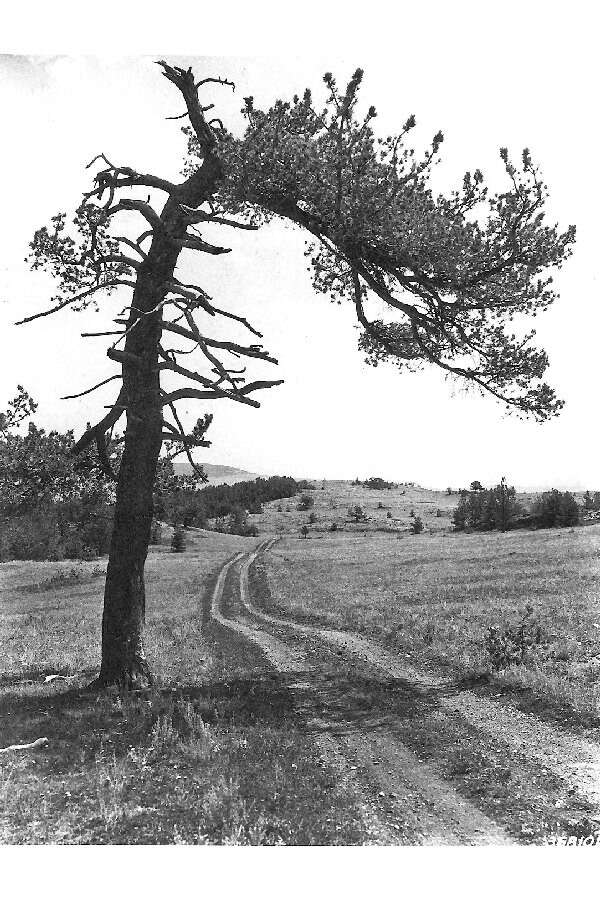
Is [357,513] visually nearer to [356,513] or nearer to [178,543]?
[356,513]

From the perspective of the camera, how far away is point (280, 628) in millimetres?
18359

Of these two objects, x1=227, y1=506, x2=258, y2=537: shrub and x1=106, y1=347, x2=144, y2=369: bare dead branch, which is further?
x1=227, y1=506, x2=258, y2=537: shrub

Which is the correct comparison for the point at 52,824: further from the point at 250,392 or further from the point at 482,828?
the point at 250,392

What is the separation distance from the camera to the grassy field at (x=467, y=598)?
10.8m

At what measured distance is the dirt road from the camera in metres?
5.86

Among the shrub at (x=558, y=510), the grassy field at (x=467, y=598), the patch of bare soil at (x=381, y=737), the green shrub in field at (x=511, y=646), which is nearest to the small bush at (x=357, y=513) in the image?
the shrub at (x=558, y=510)

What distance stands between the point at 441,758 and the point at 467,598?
14.5m

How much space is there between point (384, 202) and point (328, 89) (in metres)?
1.74

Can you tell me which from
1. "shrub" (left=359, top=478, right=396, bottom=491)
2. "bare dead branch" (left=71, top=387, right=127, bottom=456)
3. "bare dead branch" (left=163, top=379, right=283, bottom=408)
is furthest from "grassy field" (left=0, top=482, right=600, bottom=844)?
"shrub" (left=359, top=478, right=396, bottom=491)

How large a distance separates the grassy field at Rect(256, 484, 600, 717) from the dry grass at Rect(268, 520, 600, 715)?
32mm

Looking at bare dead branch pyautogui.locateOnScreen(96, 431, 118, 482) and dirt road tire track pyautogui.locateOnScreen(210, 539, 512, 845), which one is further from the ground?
bare dead branch pyautogui.locateOnScreen(96, 431, 118, 482)

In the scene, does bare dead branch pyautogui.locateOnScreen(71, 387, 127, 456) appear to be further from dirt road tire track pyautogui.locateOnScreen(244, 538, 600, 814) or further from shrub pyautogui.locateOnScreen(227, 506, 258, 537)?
shrub pyautogui.locateOnScreen(227, 506, 258, 537)

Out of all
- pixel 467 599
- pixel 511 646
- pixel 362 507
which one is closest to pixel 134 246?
pixel 511 646

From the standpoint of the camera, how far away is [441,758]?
741cm
